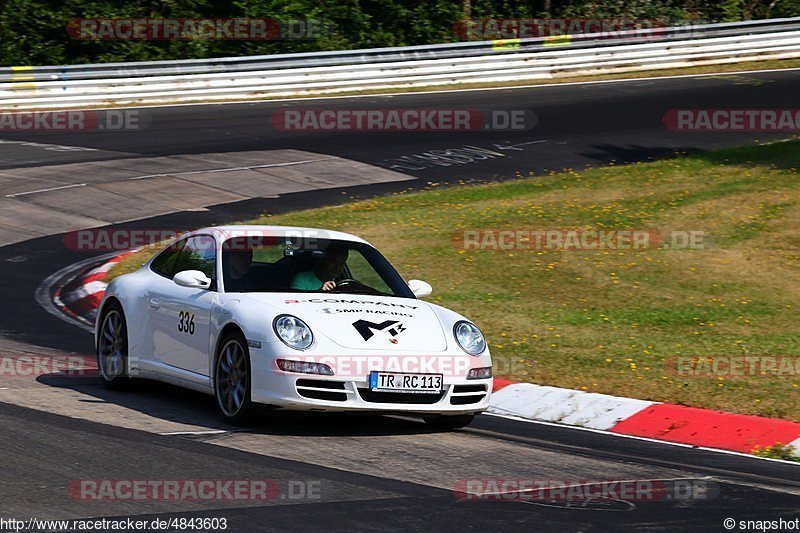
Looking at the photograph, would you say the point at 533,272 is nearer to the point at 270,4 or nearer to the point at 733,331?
the point at 733,331

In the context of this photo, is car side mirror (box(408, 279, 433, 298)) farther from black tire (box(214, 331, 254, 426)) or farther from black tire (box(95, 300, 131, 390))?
black tire (box(95, 300, 131, 390))

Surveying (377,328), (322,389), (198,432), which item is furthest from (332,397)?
(198,432)

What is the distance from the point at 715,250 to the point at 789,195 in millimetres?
3153

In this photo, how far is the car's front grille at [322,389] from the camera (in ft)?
25.1

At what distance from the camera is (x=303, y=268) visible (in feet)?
28.6

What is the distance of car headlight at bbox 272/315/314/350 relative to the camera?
7.72 meters

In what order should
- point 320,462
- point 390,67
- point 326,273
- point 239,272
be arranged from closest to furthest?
point 320,462, point 239,272, point 326,273, point 390,67

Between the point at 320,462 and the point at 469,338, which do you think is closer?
the point at 320,462

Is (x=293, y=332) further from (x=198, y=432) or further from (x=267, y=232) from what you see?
(x=267, y=232)

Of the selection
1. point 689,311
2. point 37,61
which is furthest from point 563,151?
point 37,61

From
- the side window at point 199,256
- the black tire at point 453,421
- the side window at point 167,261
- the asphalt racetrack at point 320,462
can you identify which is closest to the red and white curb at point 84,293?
the asphalt racetrack at point 320,462

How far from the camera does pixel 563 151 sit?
23.0 meters

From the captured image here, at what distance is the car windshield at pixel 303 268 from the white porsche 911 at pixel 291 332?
0.01m

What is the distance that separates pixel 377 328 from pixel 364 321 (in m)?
0.10
